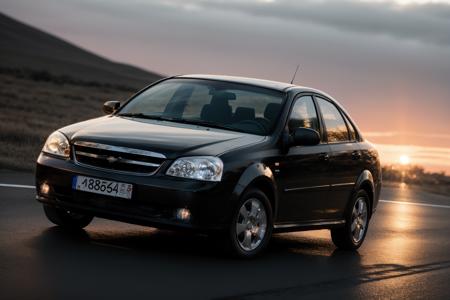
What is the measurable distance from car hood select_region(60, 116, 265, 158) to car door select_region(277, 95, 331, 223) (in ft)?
1.70

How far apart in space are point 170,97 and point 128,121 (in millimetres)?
854

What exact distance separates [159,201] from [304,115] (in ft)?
8.29

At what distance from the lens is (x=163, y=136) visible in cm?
923

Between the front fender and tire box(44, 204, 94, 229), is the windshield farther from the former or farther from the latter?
tire box(44, 204, 94, 229)

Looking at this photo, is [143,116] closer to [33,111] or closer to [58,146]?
[58,146]

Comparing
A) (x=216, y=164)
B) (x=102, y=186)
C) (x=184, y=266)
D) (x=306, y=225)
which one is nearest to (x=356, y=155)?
(x=306, y=225)

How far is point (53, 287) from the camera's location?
23.4 ft

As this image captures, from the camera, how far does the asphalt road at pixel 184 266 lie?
7.47 m

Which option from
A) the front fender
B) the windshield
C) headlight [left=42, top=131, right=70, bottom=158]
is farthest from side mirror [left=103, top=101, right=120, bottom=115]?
the front fender

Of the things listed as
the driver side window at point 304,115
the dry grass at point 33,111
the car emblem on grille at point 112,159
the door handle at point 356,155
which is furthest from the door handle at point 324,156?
the dry grass at point 33,111

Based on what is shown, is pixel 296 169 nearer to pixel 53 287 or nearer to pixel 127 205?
pixel 127 205

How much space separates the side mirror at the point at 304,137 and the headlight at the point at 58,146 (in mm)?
2163

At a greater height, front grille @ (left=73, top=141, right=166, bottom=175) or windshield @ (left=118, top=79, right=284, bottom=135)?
windshield @ (left=118, top=79, right=284, bottom=135)

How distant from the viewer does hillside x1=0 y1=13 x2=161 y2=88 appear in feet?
324
